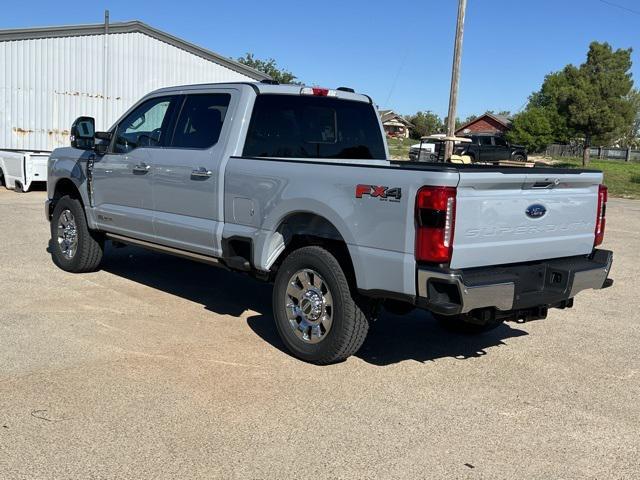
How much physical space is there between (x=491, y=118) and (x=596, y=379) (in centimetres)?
9172

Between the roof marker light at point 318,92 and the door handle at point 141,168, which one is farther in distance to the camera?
Answer: the door handle at point 141,168

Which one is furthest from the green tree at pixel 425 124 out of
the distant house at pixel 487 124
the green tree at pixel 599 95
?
the green tree at pixel 599 95

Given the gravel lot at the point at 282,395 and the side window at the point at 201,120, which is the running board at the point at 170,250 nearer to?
the gravel lot at the point at 282,395

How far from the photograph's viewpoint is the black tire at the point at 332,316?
5.03 m

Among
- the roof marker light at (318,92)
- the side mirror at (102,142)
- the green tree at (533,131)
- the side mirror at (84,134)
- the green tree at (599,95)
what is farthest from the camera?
Answer: the green tree at (533,131)

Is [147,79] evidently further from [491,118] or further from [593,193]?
[491,118]

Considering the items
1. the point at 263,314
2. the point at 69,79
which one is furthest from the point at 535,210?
the point at 69,79

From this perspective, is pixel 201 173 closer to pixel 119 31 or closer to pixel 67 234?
pixel 67 234

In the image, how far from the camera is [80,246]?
8.02 m

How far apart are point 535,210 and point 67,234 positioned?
555 cm

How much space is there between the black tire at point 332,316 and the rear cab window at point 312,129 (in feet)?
4.01

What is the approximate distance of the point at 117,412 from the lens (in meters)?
4.29

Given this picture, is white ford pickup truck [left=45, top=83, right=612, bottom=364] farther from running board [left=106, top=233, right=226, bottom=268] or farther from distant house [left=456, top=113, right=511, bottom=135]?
distant house [left=456, top=113, right=511, bottom=135]

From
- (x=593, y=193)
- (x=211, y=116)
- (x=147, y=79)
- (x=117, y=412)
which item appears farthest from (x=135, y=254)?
(x=147, y=79)
